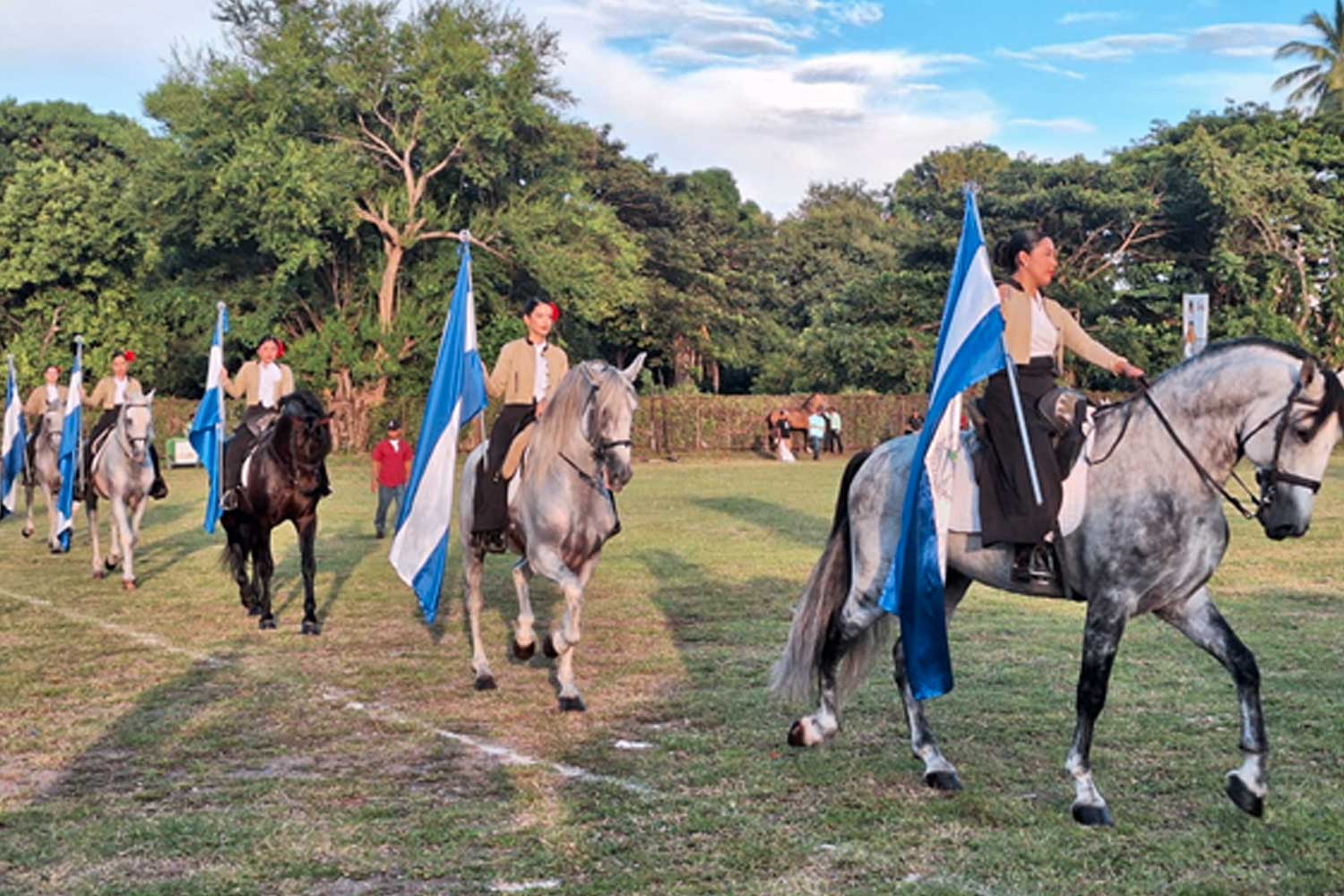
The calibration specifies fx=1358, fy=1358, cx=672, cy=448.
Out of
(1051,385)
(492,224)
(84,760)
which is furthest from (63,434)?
(492,224)

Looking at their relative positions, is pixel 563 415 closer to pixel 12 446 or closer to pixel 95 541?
pixel 95 541

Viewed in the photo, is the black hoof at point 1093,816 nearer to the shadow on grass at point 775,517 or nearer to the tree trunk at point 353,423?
the shadow on grass at point 775,517

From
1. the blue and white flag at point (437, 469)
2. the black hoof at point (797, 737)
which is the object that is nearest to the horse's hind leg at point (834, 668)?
the black hoof at point (797, 737)

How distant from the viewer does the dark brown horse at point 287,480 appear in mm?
13281

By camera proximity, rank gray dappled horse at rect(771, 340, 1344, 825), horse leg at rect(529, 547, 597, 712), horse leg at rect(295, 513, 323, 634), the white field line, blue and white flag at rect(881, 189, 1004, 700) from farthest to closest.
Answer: horse leg at rect(295, 513, 323, 634), horse leg at rect(529, 547, 597, 712), the white field line, blue and white flag at rect(881, 189, 1004, 700), gray dappled horse at rect(771, 340, 1344, 825)

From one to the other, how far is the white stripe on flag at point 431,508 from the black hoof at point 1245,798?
6.48m

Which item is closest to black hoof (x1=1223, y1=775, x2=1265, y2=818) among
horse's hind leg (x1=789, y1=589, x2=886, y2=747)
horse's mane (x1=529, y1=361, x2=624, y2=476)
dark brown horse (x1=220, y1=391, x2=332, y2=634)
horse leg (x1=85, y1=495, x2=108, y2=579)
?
horse's hind leg (x1=789, y1=589, x2=886, y2=747)

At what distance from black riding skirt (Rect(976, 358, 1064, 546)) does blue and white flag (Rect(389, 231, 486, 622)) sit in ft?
16.4

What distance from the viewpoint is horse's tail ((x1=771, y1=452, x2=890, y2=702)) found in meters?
7.90

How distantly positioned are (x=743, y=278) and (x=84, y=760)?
2551 inches

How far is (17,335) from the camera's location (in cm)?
5391

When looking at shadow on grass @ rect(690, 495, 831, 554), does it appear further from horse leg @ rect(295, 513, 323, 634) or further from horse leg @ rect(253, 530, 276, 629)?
horse leg @ rect(253, 530, 276, 629)

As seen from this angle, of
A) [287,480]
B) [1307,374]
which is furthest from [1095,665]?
[287,480]

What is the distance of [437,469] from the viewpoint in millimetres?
11156
